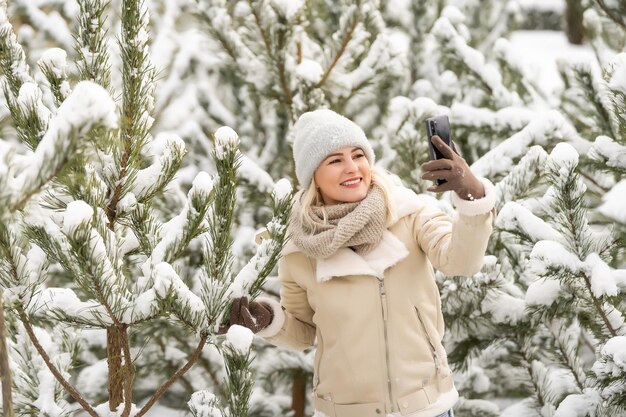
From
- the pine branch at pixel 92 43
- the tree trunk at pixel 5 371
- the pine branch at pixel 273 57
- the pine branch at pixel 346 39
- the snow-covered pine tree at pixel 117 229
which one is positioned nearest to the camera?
the tree trunk at pixel 5 371

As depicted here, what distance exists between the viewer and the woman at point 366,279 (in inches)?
79.6

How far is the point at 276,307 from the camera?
7.11 ft

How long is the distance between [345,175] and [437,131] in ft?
1.18

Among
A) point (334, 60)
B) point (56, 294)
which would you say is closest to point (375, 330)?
point (56, 294)

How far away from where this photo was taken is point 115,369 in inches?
70.6

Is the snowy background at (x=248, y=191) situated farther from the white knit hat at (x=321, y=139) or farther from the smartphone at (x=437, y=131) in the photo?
the smartphone at (x=437, y=131)

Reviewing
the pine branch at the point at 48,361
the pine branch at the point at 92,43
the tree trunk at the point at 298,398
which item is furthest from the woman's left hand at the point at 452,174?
the tree trunk at the point at 298,398

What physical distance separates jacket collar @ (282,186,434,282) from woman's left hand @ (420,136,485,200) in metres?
0.28

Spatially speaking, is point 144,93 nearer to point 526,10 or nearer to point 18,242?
point 18,242

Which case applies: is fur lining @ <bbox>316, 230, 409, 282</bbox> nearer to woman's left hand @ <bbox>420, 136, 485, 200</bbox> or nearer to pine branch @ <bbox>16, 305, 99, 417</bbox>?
woman's left hand @ <bbox>420, 136, 485, 200</bbox>

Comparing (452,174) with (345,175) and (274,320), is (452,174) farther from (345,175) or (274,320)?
(274,320)

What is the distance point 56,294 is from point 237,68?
206cm

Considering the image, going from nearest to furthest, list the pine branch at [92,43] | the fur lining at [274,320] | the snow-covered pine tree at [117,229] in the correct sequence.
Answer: the snow-covered pine tree at [117,229], the pine branch at [92,43], the fur lining at [274,320]

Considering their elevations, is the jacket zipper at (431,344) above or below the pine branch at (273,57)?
below
